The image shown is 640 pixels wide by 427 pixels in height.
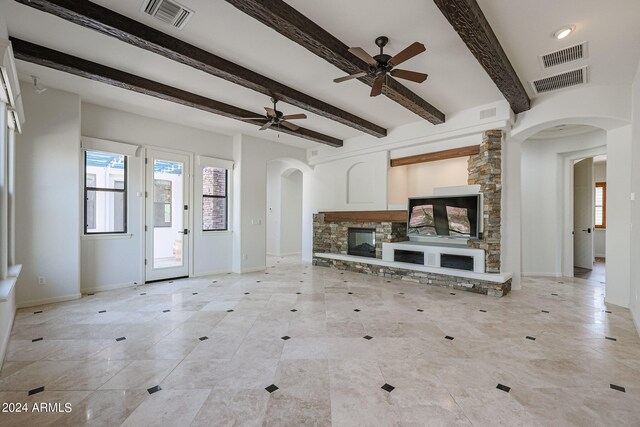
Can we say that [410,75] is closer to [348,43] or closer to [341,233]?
[348,43]

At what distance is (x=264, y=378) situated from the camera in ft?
7.76

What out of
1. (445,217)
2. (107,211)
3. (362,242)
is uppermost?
(107,211)

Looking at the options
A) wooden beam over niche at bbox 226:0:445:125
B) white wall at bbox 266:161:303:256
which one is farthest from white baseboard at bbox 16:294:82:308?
white wall at bbox 266:161:303:256

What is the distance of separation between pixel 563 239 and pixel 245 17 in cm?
723

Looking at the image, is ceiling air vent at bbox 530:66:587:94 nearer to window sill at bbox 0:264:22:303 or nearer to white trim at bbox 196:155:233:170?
white trim at bbox 196:155:233:170

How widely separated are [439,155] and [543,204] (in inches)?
106

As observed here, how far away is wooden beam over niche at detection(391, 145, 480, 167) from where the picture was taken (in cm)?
535

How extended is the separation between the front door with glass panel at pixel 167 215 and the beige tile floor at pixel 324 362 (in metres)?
1.22

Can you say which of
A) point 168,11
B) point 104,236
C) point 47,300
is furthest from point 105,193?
point 168,11

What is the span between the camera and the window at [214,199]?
6320 millimetres

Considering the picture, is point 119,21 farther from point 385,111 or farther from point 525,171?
point 525,171

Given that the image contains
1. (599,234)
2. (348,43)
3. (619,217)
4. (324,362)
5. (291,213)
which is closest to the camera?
(324,362)

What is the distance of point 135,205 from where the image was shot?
5336 mm

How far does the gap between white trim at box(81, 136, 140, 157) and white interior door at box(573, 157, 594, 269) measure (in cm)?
983
